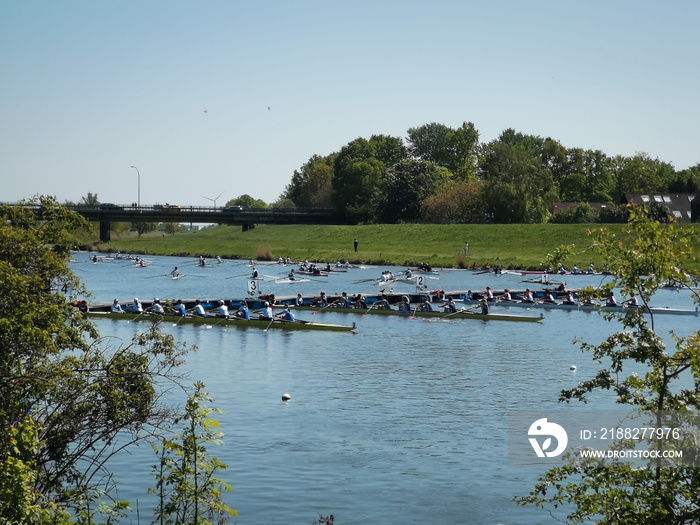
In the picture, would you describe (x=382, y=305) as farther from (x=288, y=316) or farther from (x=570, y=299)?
(x=570, y=299)

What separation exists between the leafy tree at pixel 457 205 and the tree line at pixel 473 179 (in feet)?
0.54

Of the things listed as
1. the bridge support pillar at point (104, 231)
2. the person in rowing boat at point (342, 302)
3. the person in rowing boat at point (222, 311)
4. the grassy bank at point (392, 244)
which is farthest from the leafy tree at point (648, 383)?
the bridge support pillar at point (104, 231)

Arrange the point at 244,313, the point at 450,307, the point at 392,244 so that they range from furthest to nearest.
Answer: the point at 392,244, the point at 450,307, the point at 244,313

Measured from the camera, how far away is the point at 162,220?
140m

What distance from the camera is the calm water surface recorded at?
69.7 ft

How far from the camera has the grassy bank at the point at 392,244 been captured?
10538 cm

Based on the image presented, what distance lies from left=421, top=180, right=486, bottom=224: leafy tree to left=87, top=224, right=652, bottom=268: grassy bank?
6.75m

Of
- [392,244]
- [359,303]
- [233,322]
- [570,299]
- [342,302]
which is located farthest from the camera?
[392,244]

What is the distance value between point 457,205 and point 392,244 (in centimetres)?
1691

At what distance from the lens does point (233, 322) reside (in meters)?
51.6

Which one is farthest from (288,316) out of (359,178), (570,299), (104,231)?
(359,178)

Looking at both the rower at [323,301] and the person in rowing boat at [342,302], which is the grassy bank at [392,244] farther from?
the rower at [323,301]

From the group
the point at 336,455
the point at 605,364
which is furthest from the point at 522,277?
the point at 336,455

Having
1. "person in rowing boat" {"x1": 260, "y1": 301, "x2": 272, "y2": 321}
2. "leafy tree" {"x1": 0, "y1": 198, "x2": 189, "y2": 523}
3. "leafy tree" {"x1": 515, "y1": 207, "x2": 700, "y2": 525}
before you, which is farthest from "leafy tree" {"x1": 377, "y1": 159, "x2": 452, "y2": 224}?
"leafy tree" {"x1": 515, "y1": 207, "x2": 700, "y2": 525}
